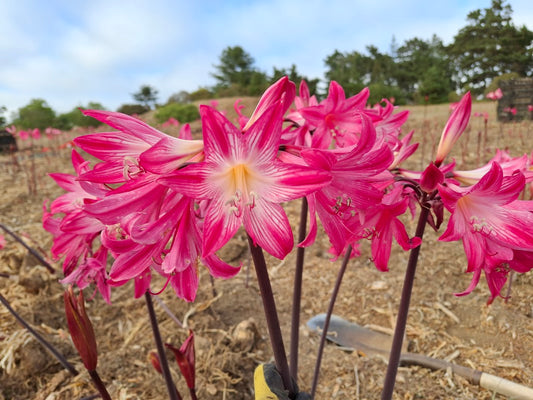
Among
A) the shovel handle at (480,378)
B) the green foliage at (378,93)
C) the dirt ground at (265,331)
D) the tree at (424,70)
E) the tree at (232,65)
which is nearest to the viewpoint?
the shovel handle at (480,378)

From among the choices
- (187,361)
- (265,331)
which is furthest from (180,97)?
(187,361)

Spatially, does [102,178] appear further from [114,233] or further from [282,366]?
[282,366]

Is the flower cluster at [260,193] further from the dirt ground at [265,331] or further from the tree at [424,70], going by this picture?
the tree at [424,70]

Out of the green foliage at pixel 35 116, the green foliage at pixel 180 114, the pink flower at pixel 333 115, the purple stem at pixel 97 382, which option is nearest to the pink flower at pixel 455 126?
the pink flower at pixel 333 115

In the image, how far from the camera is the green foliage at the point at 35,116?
23.2 m

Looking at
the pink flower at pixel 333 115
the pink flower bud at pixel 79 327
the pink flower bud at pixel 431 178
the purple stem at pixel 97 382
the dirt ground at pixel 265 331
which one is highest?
the pink flower at pixel 333 115

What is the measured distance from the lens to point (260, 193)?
2.28ft

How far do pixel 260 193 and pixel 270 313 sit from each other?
0.25 m

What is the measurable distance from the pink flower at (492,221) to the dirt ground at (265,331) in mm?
1110

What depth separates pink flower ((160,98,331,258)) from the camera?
0.62 m

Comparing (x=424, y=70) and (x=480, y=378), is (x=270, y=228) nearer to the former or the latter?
(x=480, y=378)

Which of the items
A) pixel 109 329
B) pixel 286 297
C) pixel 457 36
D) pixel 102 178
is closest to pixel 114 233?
pixel 102 178

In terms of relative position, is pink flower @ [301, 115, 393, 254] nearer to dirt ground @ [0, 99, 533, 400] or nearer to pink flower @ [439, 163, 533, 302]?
pink flower @ [439, 163, 533, 302]

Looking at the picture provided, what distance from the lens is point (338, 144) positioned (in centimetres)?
116
